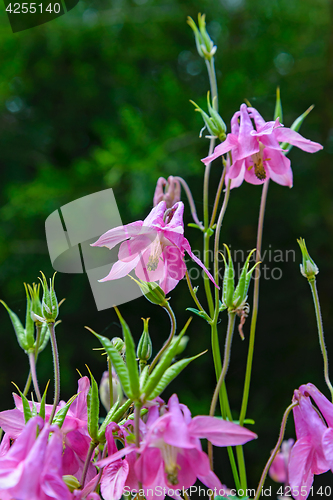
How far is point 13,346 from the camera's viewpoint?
1.32 m

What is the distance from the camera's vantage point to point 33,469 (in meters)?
0.20

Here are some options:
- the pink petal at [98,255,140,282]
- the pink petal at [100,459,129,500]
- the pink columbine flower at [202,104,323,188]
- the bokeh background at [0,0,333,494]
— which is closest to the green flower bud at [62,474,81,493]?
the pink petal at [100,459,129,500]

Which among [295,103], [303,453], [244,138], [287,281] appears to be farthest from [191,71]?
[303,453]

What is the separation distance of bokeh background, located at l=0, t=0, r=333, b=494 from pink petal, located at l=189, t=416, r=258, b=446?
1.03 m

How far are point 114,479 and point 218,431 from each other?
0.26 feet

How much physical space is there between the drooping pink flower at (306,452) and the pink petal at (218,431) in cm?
9

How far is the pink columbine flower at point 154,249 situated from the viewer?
0.30m

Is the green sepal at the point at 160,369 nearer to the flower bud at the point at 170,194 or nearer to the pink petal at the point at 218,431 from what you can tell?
the pink petal at the point at 218,431

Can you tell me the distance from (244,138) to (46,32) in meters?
1.43

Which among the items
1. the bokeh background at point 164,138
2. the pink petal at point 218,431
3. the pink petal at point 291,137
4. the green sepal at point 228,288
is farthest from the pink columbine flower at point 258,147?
the bokeh background at point 164,138

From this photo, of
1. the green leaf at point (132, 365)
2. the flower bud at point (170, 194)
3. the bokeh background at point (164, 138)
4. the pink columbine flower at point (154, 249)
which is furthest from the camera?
the bokeh background at point (164, 138)

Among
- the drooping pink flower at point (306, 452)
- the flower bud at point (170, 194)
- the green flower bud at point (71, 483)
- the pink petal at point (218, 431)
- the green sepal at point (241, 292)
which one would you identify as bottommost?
the drooping pink flower at point (306, 452)

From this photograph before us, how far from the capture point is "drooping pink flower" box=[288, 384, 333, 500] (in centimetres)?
28

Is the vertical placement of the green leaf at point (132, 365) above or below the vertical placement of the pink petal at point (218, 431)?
above
